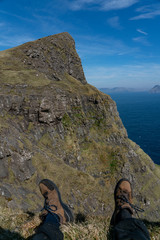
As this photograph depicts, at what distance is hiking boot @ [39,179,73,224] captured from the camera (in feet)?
20.9

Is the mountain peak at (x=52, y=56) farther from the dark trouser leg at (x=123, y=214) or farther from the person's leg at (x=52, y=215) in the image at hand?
the dark trouser leg at (x=123, y=214)

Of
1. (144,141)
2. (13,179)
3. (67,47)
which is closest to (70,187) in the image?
(13,179)

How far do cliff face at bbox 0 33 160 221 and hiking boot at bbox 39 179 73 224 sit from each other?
9.14 meters

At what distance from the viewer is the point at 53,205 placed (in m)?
6.79

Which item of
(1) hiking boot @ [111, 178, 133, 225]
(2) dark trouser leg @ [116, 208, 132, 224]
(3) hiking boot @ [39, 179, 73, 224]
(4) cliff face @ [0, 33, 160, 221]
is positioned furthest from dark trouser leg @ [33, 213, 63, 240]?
(4) cliff face @ [0, 33, 160, 221]

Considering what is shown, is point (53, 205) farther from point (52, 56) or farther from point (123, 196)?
point (52, 56)

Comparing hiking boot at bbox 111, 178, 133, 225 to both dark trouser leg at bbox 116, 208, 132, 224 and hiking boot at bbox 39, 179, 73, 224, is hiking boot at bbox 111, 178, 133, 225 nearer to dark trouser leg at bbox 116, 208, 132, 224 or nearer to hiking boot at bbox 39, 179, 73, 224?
dark trouser leg at bbox 116, 208, 132, 224

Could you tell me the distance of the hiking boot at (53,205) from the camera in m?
6.38

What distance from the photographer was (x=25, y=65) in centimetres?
5022

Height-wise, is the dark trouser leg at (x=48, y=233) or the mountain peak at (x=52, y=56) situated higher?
the mountain peak at (x=52, y=56)

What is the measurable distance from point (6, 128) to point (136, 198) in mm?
39113

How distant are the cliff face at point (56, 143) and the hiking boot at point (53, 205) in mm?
9140

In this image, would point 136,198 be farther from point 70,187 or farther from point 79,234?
point 79,234

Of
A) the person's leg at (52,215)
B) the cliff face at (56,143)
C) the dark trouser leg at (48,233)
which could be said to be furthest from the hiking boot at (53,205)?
the cliff face at (56,143)
